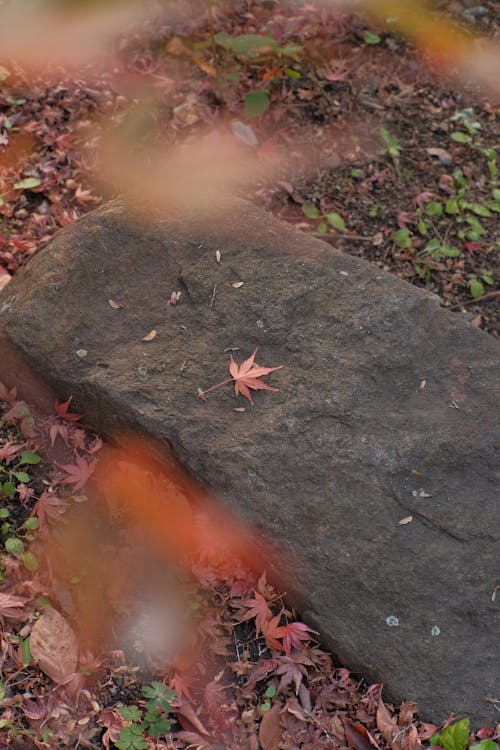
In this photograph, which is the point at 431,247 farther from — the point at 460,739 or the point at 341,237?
the point at 460,739

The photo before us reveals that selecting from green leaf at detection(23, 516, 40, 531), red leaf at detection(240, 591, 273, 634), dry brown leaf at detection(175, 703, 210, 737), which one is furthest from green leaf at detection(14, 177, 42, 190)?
dry brown leaf at detection(175, 703, 210, 737)

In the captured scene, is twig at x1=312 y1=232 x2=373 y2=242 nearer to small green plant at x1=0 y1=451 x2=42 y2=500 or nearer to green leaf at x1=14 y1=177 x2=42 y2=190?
green leaf at x1=14 y1=177 x2=42 y2=190

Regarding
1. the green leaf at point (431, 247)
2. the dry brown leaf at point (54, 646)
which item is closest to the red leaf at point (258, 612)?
the dry brown leaf at point (54, 646)

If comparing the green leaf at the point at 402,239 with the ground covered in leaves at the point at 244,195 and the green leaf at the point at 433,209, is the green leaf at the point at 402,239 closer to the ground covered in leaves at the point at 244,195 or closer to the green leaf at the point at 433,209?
the ground covered in leaves at the point at 244,195

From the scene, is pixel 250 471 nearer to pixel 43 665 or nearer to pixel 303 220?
pixel 43 665

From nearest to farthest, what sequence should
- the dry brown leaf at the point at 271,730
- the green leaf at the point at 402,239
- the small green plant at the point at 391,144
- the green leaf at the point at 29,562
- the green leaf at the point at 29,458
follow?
the dry brown leaf at the point at 271,730 → the green leaf at the point at 29,562 → the green leaf at the point at 29,458 → the green leaf at the point at 402,239 → the small green plant at the point at 391,144
